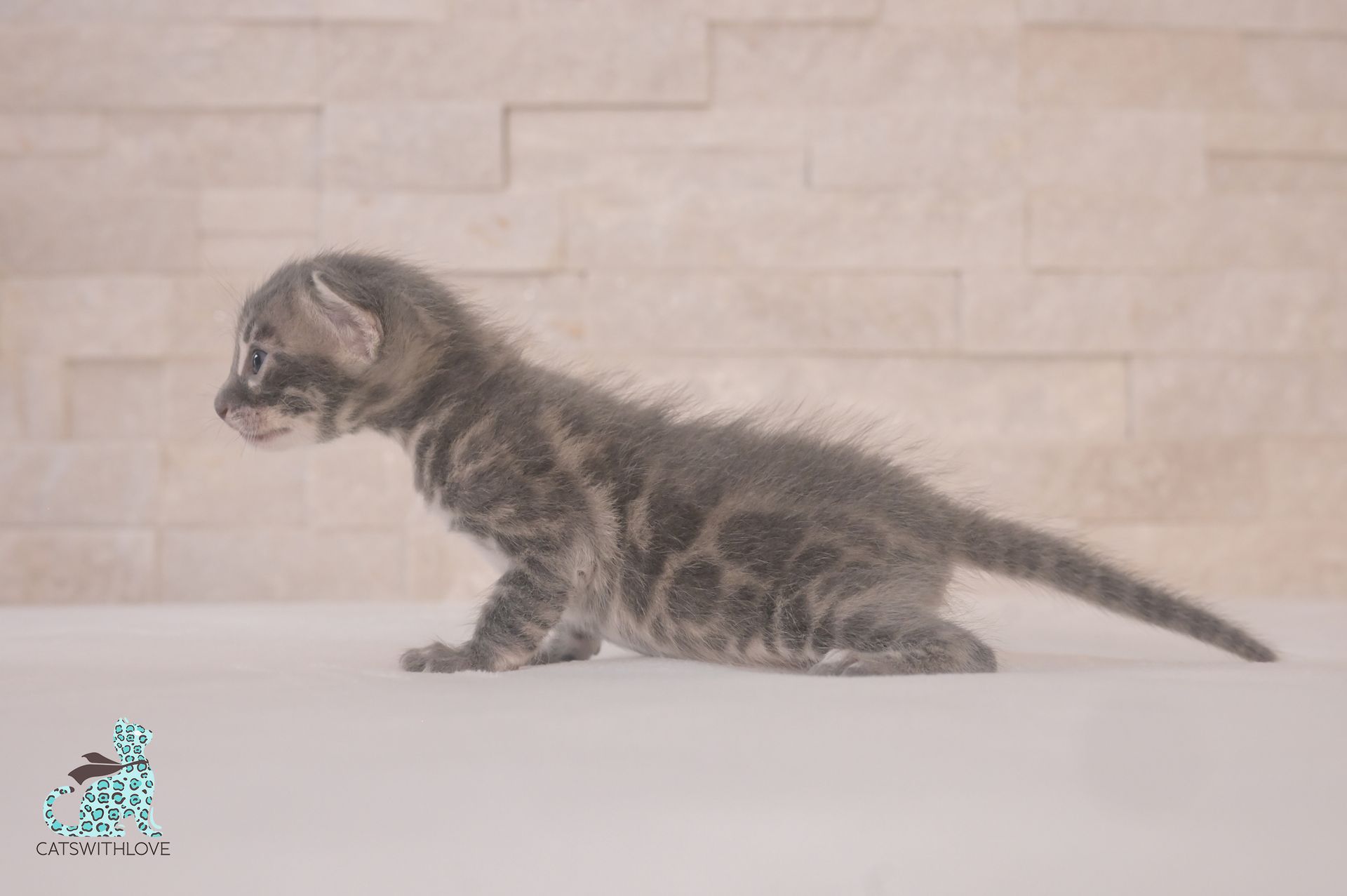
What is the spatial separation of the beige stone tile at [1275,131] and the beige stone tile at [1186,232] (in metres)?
0.13

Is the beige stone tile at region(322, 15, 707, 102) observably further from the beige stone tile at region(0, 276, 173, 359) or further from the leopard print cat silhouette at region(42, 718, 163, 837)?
the leopard print cat silhouette at region(42, 718, 163, 837)

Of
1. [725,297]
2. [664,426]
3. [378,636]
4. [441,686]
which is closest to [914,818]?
[441,686]

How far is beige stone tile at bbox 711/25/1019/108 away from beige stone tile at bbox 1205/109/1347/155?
55 cm

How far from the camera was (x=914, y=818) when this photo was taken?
87cm

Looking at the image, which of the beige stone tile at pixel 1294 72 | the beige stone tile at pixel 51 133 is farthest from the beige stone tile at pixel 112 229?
the beige stone tile at pixel 1294 72

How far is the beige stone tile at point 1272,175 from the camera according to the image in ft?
9.94

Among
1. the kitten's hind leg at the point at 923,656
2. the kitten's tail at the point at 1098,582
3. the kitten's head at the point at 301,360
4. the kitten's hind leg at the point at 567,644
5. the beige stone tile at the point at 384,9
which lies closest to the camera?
the kitten's hind leg at the point at 923,656

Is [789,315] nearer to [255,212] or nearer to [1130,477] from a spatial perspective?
[1130,477]

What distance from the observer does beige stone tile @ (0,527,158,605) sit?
2941mm

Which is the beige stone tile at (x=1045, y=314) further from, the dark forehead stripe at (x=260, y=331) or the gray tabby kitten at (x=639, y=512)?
the dark forehead stripe at (x=260, y=331)

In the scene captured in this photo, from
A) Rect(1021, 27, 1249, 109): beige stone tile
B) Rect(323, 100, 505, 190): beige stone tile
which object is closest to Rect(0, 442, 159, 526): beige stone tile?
Rect(323, 100, 505, 190): beige stone tile

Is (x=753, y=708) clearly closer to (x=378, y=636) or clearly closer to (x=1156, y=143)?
(x=378, y=636)

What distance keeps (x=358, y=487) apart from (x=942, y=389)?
149cm

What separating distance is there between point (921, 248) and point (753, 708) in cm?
207
